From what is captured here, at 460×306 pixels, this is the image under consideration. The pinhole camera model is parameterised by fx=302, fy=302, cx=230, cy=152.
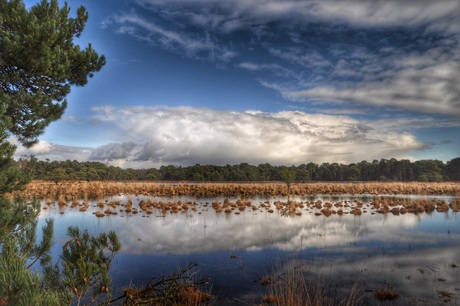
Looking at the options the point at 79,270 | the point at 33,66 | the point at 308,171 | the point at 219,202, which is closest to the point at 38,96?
the point at 33,66

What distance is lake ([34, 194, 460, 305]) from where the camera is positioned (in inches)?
317

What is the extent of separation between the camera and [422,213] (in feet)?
73.2

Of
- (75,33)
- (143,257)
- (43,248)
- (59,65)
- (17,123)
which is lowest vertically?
(143,257)

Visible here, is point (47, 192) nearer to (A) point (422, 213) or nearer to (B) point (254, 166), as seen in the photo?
(A) point (422, 213)

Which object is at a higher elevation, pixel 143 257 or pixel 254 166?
pixel 254 166

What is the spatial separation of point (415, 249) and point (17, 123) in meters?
14.9

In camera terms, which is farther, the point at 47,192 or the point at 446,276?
the point at 47,192

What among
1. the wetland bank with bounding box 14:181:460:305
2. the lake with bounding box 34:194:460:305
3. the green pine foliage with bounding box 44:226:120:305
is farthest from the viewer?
the lake with bounding box 34:194:460:305

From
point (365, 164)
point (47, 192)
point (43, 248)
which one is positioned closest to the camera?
point (43, 248)

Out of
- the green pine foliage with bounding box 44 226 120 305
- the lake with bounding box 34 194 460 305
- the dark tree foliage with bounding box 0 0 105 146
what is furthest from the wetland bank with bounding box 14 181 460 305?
the dark tree foliage with bounding box 0 0 105 146

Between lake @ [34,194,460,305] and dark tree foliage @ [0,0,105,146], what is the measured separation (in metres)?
5.00

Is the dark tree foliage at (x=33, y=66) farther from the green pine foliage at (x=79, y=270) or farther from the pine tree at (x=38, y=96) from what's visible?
the green pine foliage at (x=79, y=270)

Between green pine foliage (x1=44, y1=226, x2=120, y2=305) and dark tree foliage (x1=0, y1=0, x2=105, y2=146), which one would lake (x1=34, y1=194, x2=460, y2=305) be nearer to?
green pine foliage (x1=44, y1=226, x2=120, y2=305)

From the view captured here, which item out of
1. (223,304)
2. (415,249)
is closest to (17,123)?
(223,304)
